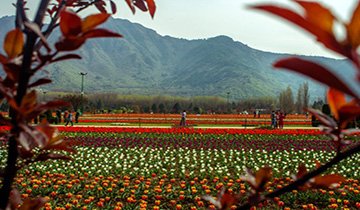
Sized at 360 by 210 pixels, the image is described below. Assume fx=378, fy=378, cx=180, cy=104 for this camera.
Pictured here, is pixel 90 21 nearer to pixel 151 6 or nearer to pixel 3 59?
pixel 3 59

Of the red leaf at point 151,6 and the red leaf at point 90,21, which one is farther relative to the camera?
the red leaf at point 151,6

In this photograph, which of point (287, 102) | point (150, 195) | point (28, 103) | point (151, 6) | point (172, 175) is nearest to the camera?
point (28, 103)

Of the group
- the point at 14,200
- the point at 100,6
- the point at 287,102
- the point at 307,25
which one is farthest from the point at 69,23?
the point at 287,102

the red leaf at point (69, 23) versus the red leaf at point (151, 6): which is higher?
the red leaf at point (151, 6)

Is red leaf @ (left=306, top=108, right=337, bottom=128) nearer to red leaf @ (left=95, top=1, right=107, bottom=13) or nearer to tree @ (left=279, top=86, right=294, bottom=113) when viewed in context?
red leaf @ (left=95, top=1, right=107, bottom=13)

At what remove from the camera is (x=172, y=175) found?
754cm

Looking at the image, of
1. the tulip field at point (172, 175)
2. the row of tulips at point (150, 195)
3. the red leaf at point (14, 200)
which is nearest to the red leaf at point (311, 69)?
the red leaf at point (14, 200)

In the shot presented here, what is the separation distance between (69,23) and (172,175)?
7.02m

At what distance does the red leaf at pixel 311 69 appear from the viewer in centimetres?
48

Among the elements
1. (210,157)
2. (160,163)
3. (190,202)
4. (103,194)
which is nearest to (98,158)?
(160,163)

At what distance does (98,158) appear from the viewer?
9.59m

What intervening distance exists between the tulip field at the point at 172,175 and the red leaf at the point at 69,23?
2.32 metres

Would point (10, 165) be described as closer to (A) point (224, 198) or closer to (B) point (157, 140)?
(A) point (224, 198)

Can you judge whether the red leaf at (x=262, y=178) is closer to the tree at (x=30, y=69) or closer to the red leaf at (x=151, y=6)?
the tree at (x=30, y=69)
